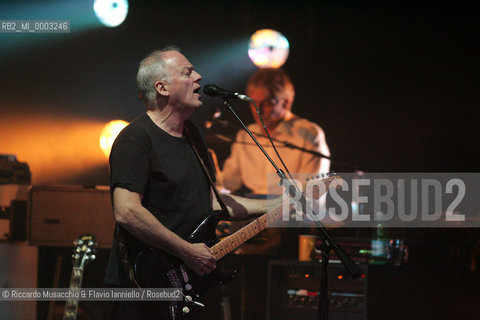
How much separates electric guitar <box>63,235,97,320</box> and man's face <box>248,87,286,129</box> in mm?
2385

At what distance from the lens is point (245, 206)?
9.93ft

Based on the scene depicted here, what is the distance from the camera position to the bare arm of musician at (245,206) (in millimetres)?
2988

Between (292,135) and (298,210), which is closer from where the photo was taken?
(298,210)

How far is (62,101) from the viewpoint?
5688 millimetres

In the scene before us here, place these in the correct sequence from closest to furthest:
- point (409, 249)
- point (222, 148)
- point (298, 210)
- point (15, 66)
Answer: point (298, 210) → point (409, 249) → point (15, 66) → point (222, 148)

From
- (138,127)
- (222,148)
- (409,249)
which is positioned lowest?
(409,249)

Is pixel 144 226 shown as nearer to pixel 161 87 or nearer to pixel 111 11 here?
pixel 161 87

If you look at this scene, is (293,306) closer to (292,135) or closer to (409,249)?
(409,249)

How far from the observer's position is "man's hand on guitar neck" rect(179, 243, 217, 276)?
2.55 meters

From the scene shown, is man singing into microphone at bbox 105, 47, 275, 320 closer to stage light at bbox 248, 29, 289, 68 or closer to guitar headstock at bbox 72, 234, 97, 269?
guitar headstock at bbox 72, 234, 97, 269

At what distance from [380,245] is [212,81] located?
2431mm

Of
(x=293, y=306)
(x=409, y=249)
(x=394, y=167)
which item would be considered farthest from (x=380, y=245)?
(x=394, y=167)

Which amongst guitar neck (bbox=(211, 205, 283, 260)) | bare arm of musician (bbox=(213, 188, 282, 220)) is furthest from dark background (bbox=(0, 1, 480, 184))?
guitar neck (bbox=(211, 205, 283, 260))

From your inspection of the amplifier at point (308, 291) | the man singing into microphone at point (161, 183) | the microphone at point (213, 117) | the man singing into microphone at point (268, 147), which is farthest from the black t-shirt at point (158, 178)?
the man singing into microphone at point (268, 147)
